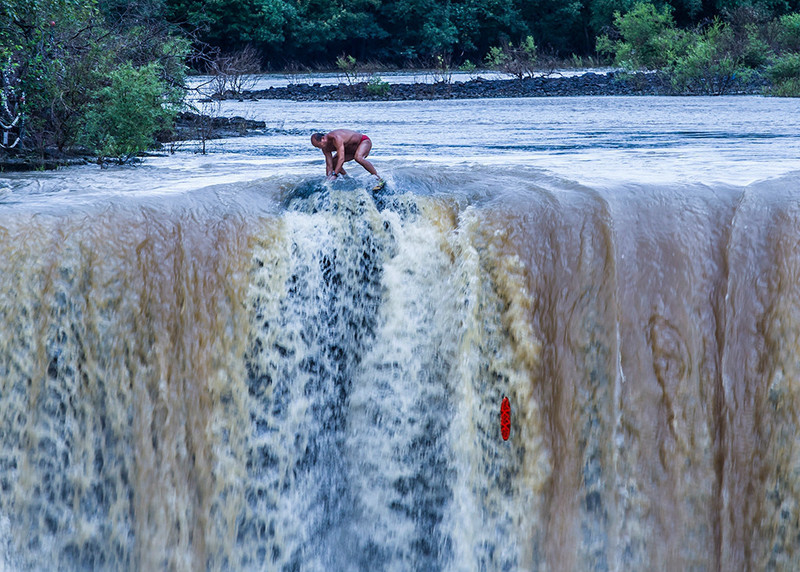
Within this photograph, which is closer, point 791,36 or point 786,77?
point 786,77

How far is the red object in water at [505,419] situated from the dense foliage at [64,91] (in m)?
5.66

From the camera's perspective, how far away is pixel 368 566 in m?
5.16

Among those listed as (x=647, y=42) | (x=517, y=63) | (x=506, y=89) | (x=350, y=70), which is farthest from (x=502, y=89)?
(x=350, y=70)

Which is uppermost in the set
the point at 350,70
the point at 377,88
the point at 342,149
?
the point at 350,70

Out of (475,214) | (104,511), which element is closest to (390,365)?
(475,214)

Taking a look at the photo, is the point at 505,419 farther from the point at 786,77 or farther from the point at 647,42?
the point at 647,42

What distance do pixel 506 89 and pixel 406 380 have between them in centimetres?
2000

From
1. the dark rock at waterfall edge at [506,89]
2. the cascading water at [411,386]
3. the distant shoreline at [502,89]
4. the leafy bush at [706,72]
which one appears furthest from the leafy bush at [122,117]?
the leafy bush at [706,72]

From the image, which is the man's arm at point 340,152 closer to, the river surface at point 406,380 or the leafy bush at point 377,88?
the river surface at point 406,380

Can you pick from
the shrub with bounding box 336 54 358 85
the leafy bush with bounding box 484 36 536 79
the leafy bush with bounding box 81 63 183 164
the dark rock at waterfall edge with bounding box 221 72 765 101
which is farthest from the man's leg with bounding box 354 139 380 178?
the leafy bush with bounding box 484 36 536 79

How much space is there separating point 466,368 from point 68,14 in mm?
6427

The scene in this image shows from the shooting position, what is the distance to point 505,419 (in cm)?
489

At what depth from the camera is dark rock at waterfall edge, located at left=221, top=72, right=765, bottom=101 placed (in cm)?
2186

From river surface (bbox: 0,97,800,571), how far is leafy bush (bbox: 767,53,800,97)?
1329cm
